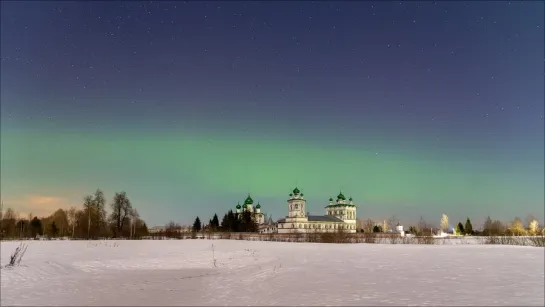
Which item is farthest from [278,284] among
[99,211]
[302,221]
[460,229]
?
[302,221]

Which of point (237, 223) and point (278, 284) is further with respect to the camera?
point (237, 223)

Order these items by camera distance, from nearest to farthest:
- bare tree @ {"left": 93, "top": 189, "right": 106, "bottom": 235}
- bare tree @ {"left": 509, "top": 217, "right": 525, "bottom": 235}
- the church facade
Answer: bare tree @ {"left": 93, "top": 189, "right": 106, "bottom": 235} → bare tree @ {"left": 509, "top": 217, "right": 525, "bottom": 235} → the church facade

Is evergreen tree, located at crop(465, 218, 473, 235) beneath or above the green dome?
beneath

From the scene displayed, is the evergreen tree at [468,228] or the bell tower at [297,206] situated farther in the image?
the bell tower at [297,206]

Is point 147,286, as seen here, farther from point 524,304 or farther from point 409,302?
point 524,304

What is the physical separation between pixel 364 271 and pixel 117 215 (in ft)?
207

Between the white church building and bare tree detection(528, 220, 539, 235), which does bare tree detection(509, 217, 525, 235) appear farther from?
the white church building

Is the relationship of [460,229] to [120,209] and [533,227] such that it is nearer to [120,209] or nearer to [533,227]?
[533,227]

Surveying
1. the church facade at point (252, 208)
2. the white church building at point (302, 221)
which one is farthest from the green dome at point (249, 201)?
the white church building at point (302, 221)

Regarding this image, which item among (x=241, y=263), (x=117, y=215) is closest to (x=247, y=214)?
(x=117, y=215)

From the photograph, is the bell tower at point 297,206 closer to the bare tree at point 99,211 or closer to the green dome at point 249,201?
the green dome at point 249,201

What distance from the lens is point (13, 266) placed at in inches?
692

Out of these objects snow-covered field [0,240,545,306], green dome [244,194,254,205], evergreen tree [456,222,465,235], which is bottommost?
evergreen tree [456,222,465,235]

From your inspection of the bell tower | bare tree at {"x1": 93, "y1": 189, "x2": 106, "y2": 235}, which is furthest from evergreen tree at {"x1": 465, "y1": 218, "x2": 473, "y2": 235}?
bare tree at {"x1": 93, "y1": 189, "x2": 106, "y2": 235}
